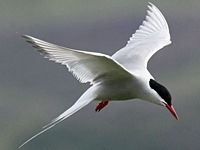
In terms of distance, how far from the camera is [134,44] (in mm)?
8758

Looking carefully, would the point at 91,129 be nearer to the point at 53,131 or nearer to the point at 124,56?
the point at 53,131

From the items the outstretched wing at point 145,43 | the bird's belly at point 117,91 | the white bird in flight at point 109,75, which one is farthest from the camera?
the outstretched wing at point 145,43

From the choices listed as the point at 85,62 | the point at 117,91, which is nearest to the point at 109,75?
the point at 117,91

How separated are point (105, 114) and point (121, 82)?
142ft

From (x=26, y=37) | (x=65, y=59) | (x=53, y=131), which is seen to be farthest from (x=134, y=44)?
(x=53, y=131)

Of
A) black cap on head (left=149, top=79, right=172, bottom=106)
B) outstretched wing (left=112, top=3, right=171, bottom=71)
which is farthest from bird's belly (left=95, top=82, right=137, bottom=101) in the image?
outstretched wing (left=112, top=3, right=171, bottom=71)

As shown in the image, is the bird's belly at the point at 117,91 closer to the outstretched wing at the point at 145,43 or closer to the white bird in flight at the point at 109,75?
the white bird in flight at the point at 109,75

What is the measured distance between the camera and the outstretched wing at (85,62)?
20.9 ft

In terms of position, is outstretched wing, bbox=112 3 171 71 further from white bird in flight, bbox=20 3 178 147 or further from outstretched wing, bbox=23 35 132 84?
outstretched wing, bbox=23 35 132 84

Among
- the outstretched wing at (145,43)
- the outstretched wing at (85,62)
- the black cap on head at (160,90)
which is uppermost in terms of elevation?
the outstretched wing at (85,62)

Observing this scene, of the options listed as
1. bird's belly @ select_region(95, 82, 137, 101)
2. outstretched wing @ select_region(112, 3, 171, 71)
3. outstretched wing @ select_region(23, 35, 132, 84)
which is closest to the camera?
outstretched wing @ select_region(23, 35, 132, 84)

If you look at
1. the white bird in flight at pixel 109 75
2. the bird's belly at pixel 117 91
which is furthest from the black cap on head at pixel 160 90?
the bird's belly at pixel 117 91

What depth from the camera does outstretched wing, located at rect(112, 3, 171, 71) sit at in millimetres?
8031

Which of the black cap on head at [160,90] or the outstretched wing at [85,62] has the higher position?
the outstretched wing at [85,62]
